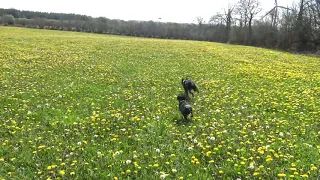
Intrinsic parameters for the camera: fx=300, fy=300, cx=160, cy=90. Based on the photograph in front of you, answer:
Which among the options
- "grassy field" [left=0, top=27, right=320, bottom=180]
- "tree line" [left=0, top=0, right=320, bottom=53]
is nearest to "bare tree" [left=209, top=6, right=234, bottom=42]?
"tree line" [left=0, top=0, right=320, bottom=53]

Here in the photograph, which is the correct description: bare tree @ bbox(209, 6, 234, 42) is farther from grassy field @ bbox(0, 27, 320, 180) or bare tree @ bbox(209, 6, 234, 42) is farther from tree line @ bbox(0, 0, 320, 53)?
grassy field @ bbox(0, 27, 320, 180)

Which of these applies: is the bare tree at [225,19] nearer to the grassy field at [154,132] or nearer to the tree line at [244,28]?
the tree line at [244,28]

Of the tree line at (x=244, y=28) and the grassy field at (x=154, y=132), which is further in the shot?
the tree line at (x=244, y=28)

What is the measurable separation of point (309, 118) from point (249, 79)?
8629 millimetres

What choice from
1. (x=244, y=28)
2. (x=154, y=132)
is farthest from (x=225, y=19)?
(x=154, y=132)

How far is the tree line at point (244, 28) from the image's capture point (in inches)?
2141

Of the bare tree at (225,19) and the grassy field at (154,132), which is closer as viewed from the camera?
the grassy field at (154,132)

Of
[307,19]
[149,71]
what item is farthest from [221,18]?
[149,71]

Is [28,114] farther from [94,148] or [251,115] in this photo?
[251,115]

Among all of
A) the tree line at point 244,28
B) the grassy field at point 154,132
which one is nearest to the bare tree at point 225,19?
the tree line at point 244,28

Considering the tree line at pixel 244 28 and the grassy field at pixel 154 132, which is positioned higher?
the tree line at pixel 244 28

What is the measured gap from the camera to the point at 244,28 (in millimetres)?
80188

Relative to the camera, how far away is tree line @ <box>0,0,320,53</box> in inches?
2141

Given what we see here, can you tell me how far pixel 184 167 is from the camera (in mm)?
6441
